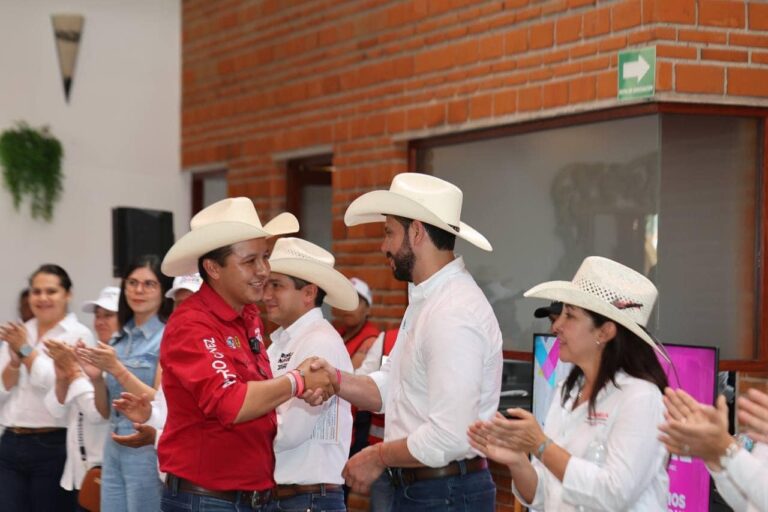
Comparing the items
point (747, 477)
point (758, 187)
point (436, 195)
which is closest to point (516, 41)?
point (758, 187)

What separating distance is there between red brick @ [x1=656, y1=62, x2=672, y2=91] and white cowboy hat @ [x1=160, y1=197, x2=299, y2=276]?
2231 mm

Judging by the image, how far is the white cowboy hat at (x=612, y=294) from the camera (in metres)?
3.46

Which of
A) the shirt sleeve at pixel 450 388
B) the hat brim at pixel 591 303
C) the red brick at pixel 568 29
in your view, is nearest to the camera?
the hat brim at pixel 591 303

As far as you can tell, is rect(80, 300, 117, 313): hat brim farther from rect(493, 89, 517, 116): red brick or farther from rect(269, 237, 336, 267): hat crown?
rect(493, 89, 517, 116): red brick

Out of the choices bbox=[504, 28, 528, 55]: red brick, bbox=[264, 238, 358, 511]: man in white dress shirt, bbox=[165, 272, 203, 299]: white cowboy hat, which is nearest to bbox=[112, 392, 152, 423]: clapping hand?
bbox=[264, 238, 358, 511]: man in white dress shirt

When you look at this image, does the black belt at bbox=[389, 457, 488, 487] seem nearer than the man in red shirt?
No

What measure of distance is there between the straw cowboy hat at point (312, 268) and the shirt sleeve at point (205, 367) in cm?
97

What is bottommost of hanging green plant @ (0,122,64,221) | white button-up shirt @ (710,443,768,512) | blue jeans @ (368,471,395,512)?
blue jeans @ (368,471,395,512)

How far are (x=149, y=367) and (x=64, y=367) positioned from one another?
45cm

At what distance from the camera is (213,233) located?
13.3ft

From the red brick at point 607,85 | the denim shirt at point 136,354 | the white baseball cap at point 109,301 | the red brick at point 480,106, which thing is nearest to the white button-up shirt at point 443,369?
the denim shirt at point 136,354

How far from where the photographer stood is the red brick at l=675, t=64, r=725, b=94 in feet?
18.3

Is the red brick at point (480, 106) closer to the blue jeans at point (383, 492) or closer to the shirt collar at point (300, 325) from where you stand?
the shirt collar at point (300, 325)

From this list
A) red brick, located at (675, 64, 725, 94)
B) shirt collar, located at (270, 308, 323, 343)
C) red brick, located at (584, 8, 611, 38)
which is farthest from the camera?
red brick, located at (584, 8, 611, 38)
